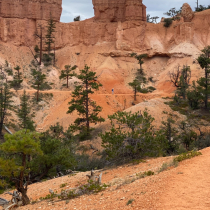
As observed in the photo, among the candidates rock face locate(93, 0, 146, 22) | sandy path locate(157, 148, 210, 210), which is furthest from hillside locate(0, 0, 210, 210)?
sandy path locate(157, 148, 210, 210)

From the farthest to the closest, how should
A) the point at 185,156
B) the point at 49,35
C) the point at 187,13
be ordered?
the point at 187,13, the point at 49,35, the point at 185,156

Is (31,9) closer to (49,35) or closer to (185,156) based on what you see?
(49,35)

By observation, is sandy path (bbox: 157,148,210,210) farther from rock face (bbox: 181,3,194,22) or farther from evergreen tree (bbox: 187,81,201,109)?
rock face (bbox: 181,3,194,22)

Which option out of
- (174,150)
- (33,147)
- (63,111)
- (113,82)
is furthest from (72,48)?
(33,147)

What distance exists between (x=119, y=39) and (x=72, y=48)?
9084 mm

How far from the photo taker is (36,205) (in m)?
9.09

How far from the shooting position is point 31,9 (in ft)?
159

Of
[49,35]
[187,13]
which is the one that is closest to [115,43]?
[49,35]

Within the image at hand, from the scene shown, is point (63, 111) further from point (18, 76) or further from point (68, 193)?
point (68, 193)

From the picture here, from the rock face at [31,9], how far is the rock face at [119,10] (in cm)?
Result: 737

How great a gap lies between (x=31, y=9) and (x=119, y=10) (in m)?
15.8

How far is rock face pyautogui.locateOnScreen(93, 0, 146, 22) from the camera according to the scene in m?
48.1

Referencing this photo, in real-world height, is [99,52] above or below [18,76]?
above

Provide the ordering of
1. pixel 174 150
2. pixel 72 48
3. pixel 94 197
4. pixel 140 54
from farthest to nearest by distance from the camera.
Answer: pixel 72 48, pixel 140 54, pixel 174 150, pixel 94 197
